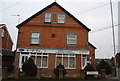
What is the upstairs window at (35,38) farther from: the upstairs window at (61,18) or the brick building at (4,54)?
the brick building at (4,54)

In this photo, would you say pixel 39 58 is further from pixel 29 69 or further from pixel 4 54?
pixel 4 54

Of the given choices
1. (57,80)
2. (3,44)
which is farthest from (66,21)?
(3,44)

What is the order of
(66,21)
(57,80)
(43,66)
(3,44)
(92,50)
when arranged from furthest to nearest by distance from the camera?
(92,50), (3,44), (66,21), (43,66), (57,80)

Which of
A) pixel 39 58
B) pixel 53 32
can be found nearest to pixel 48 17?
pixel 53 32

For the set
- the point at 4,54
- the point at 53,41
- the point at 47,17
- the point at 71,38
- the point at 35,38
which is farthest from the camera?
the point at 4,54

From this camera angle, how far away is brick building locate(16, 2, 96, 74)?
19.4 metres

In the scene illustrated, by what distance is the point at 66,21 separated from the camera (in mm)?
21125

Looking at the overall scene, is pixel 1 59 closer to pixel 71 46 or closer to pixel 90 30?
pixel 71 46

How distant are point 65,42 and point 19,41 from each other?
6.54 m

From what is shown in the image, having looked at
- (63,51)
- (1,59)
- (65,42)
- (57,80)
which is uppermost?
(65,42)

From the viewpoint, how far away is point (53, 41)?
20141 mm

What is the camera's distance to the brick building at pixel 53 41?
63.6 feet

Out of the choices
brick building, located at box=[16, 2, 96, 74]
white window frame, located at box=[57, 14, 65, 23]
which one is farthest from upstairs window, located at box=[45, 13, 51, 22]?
white window frame, located at box=[57, 14, 65, 23]

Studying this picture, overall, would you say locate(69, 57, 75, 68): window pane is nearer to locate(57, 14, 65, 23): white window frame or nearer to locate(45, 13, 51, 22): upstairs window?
locate(57, 14, 65, 23): white window frame
